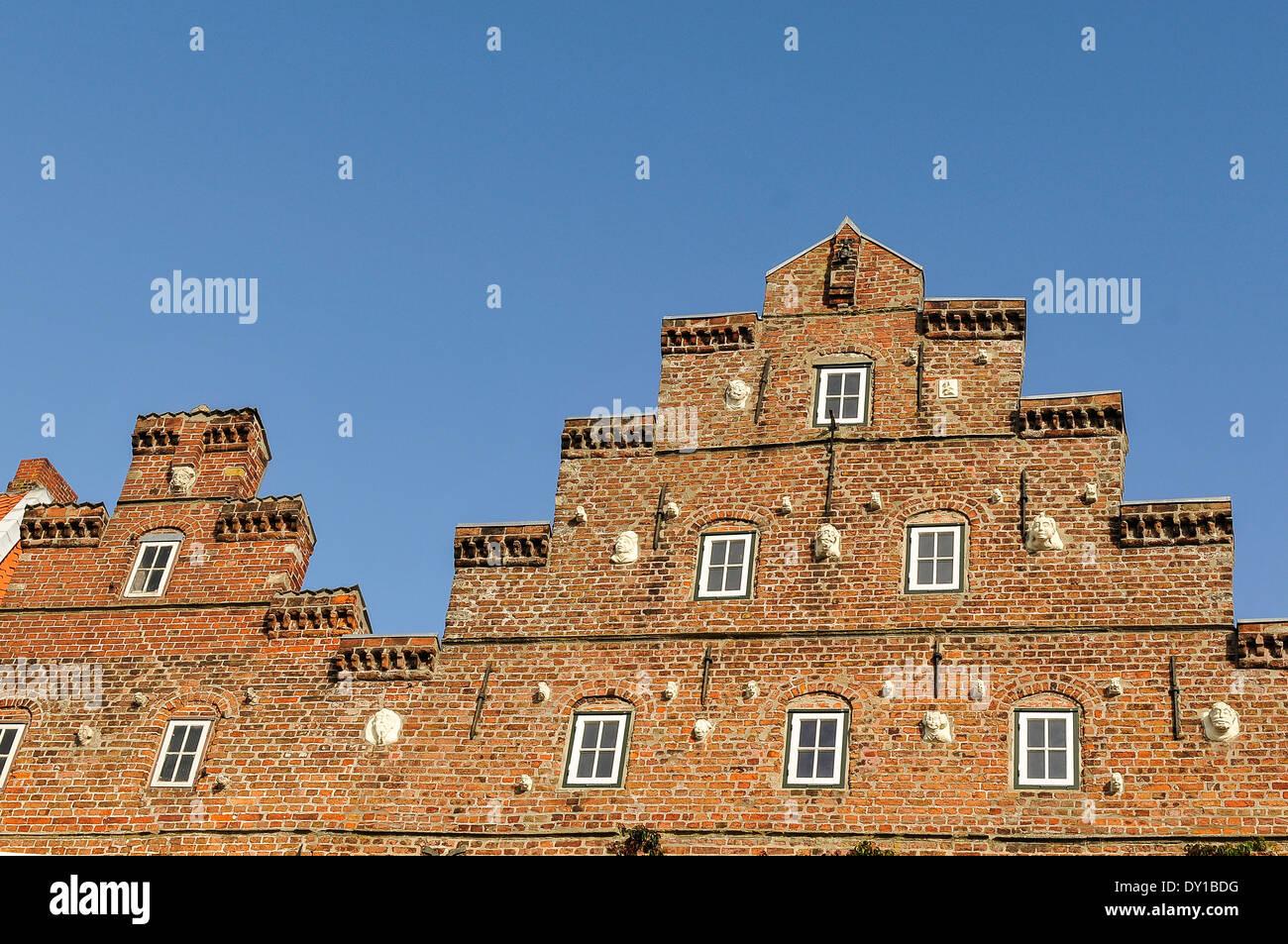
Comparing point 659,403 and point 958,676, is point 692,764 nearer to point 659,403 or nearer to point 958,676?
point 958,676

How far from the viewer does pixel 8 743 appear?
952 inches

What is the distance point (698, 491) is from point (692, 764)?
4.50 metres

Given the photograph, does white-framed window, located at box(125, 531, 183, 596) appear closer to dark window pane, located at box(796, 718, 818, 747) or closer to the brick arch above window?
dark window pane, located at box(796, 718, 818, 747)

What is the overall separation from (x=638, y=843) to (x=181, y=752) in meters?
6.59

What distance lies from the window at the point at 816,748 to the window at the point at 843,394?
4922 millimetres

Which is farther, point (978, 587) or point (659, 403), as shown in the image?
point (659, 403)

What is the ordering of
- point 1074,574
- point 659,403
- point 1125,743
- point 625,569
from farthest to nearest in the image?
point 659,403, point 625,569, point 1074,574, point 1125,743

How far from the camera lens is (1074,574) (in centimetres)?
2289

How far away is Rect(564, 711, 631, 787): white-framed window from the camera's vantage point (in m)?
22.5

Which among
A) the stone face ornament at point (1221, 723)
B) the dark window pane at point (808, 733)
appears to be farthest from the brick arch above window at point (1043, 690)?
the dark window pane at point (808, 733)

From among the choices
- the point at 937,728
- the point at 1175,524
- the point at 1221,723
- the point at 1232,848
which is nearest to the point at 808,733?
the point at 937,728

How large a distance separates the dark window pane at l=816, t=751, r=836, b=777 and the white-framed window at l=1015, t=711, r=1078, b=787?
2.24m

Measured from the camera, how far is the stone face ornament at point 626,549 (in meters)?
24.6
